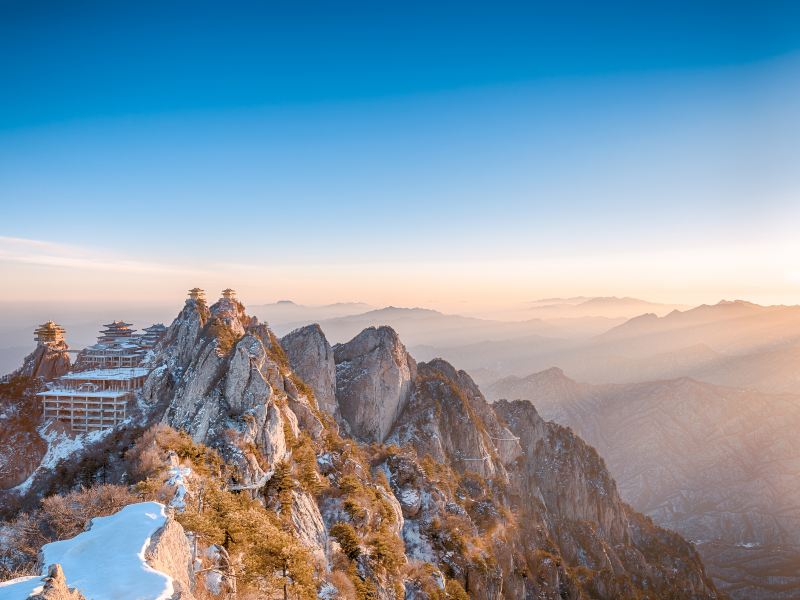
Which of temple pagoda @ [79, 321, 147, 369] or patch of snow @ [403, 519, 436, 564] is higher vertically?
temple pagoda @ [79, 321, 147, 369]

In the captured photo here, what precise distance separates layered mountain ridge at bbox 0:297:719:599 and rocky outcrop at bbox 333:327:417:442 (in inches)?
8.9

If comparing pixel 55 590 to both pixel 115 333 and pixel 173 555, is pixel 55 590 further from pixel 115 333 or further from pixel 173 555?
pixel 115 333

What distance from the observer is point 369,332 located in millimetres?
82000

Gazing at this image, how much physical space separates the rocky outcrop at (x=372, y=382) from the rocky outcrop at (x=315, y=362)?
10.9 feet

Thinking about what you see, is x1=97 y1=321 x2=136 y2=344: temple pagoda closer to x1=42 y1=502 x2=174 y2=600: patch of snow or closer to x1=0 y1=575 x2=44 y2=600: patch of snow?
x1=42 y1=502 x2=174 y2=600: patch of snow

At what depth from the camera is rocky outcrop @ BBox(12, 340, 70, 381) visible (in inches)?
1766

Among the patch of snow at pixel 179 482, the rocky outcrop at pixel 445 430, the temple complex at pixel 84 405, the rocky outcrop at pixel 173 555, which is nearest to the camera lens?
the rocky outcrop at pixel 173 555

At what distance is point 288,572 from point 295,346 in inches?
2014

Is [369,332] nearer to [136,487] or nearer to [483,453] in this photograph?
[483,453]

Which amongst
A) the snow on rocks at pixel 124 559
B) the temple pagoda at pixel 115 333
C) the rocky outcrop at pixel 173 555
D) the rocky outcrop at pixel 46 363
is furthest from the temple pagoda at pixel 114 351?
the rocky outcrop at pixel 173 555

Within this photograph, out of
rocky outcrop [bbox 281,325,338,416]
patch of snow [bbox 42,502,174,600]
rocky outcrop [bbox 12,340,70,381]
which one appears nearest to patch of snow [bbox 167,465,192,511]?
patch of snow [bbox 42,502,174,600]

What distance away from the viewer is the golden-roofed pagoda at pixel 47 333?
1801 inches

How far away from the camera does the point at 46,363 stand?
45281mm

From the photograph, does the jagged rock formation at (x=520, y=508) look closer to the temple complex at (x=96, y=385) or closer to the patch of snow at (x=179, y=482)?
the patch of snow at (x=179, y=482)
